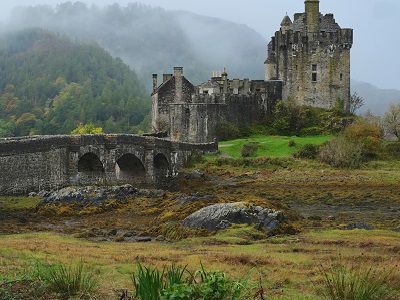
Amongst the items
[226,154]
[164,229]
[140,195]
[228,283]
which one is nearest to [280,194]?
[140,195]

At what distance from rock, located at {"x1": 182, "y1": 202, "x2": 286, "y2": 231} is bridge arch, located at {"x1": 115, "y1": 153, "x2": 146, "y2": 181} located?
1043 inches

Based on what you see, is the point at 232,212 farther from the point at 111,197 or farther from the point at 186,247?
the point at 111,197

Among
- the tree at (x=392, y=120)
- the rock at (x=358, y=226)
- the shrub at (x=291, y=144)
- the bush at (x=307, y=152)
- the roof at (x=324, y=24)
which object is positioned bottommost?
the rock at (x=358, y=226)

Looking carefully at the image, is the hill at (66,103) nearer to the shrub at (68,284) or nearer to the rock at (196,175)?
the rock at (196,175)

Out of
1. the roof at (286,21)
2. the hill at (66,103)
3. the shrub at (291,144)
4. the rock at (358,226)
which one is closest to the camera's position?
the rock at (358,226)

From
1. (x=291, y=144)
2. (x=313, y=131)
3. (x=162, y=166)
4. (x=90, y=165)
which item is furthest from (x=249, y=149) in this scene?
(x=90, y=165)

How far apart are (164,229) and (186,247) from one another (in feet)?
22.0

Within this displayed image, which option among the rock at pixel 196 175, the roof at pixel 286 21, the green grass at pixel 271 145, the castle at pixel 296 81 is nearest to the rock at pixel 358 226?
the rock at pixel 196 175

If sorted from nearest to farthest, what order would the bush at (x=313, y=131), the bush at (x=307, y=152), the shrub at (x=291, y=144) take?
the bush at (x=307, y=152) → the shrub at (x=291, y=144) → the bush at (x=313, y=131)

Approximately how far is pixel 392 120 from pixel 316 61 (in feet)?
35.6

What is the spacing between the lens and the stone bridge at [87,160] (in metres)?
46.9

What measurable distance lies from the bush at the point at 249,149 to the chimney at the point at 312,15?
18185mm

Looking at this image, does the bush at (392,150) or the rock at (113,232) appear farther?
the bush at (392,150)

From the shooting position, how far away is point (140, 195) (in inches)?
1900
